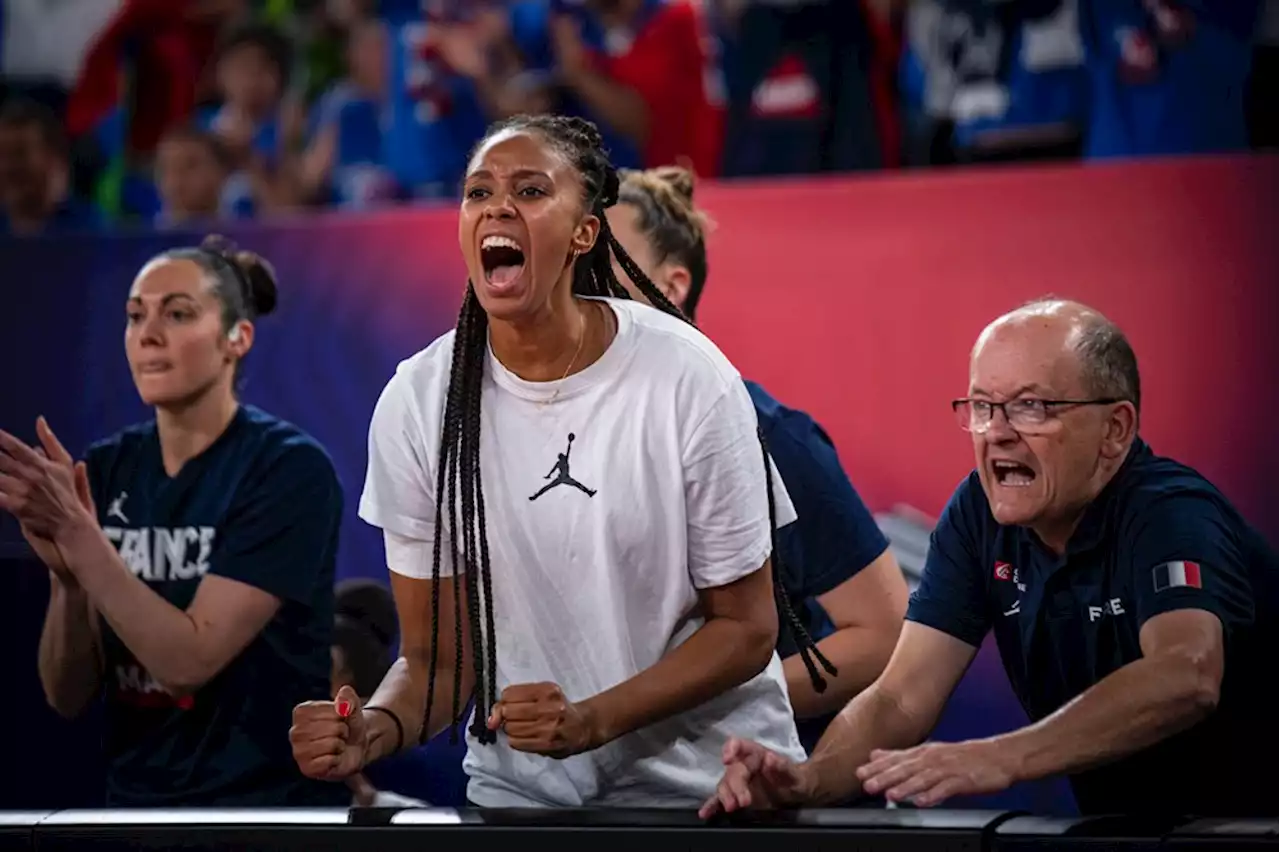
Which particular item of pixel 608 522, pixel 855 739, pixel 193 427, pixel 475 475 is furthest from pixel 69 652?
pixel 855 739

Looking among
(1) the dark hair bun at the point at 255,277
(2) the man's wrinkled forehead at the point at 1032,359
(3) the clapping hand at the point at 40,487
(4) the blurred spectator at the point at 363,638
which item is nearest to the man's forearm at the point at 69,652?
(3) the clapping hand at the point at 40,487

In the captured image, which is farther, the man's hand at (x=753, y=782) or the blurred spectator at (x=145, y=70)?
the blurred spectator at (x=145, y=70)

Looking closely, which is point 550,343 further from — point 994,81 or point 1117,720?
point 994,81

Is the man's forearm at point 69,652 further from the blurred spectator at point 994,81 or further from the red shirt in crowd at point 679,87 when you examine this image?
the blurred spectator at point 994,81

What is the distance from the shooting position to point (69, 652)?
247 cm

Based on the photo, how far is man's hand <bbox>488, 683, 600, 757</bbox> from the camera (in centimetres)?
165

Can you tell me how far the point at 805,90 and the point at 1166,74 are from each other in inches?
30.6

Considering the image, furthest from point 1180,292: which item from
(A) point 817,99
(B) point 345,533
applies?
(B) point 345,533

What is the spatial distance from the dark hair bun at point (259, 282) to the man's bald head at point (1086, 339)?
1.23m

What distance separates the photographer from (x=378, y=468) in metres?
1.90

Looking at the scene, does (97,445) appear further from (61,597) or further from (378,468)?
(378,468)

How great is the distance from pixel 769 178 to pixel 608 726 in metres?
2.21

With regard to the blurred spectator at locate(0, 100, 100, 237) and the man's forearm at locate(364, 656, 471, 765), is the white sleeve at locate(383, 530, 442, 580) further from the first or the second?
the blurred spectator at locate(0, 100, 100, 237)

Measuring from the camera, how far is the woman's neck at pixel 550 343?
185 centimetres
